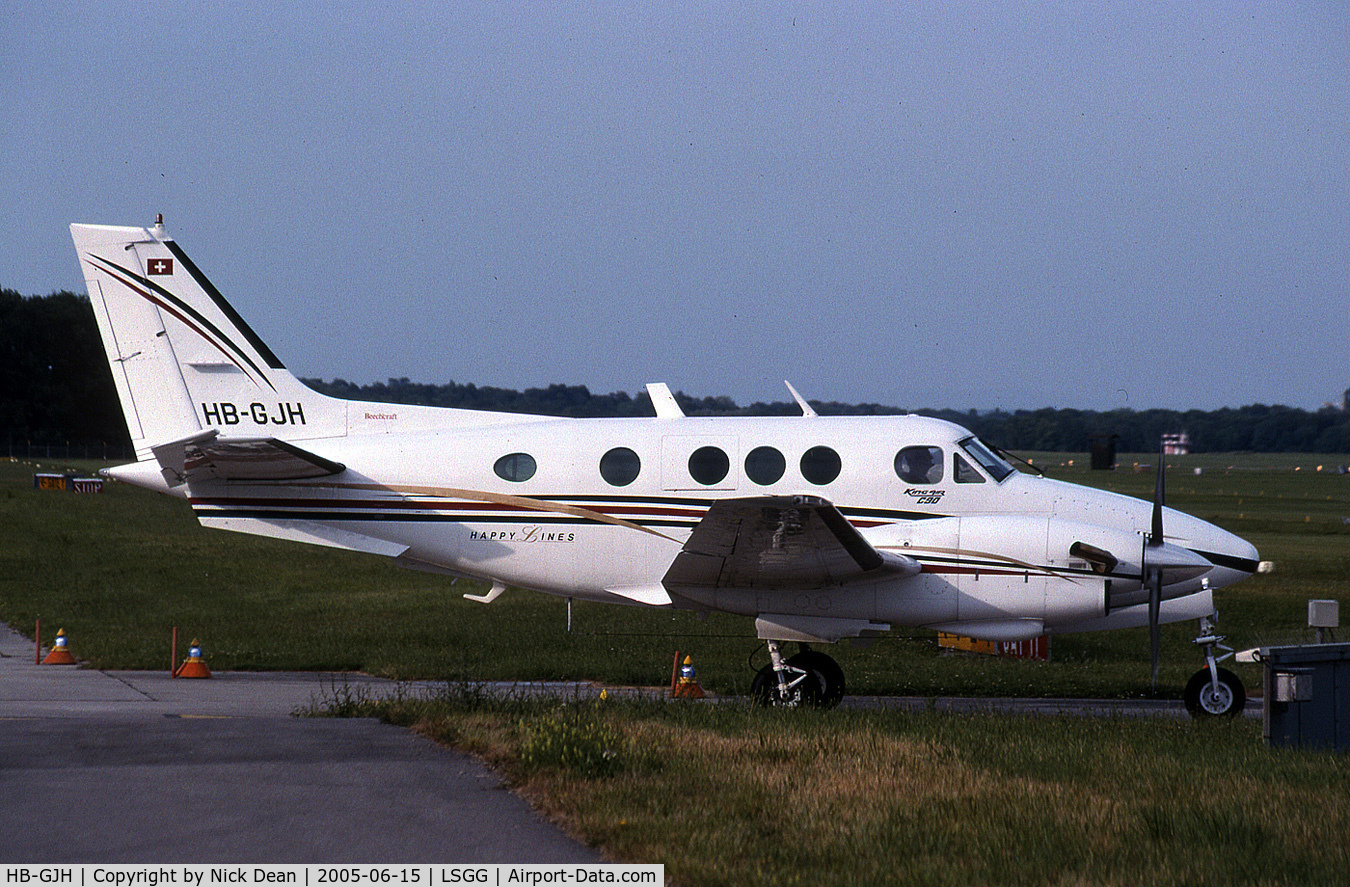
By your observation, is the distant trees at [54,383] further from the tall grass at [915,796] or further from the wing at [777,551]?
the tall grass at [915,796]

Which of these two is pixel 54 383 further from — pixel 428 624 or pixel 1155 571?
pixel 1155 571

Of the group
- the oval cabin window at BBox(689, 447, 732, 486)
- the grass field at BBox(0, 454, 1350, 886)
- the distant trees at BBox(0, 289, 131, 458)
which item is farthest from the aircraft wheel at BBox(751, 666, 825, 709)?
the distant trees at BBox(0, 289, 131, 458)

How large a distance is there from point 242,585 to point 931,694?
18551 mm

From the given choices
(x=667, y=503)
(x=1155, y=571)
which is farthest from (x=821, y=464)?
(x=1155, y=571)

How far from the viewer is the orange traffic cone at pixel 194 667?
16.0 meters

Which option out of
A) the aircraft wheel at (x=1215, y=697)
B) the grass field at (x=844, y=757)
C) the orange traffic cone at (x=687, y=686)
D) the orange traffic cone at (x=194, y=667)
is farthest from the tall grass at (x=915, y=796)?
the orange traffic cone at (x=194, y=667)

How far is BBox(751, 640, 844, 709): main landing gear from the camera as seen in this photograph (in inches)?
501

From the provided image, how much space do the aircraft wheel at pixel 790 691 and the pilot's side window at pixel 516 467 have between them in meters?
3.53

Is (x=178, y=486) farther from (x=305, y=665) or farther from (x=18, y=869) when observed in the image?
(x=18, y=869)

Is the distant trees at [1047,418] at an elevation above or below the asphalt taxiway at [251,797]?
above

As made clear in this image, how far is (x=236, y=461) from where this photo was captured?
44.8 feet

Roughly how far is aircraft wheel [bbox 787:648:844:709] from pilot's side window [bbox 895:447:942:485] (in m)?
2.22

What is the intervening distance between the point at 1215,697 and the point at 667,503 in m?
6.27

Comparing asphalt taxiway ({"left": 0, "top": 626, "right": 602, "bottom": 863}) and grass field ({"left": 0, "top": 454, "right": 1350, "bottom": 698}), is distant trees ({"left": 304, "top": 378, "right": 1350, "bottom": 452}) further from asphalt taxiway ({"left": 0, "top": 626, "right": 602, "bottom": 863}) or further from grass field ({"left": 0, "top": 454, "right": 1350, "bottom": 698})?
asphalt taxiway ({"left": 0, "top": 626, "right": 602, "bottom": 863})
